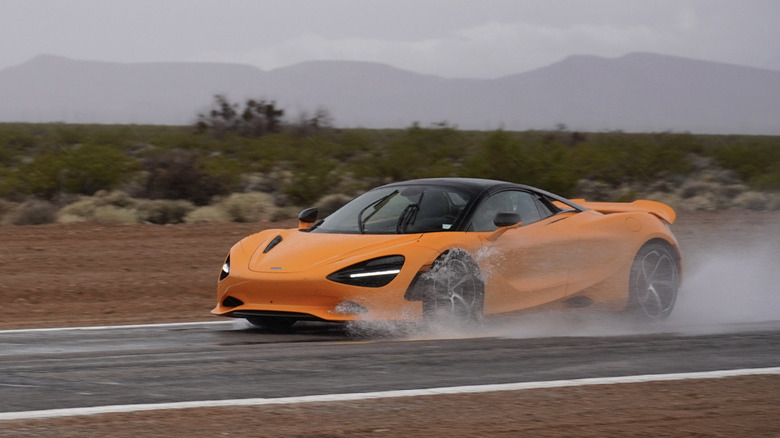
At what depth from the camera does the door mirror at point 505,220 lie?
34.2 ft

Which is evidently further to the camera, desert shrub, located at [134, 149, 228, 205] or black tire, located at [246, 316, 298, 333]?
desert shrub, located at [134, 149, 228, 205]

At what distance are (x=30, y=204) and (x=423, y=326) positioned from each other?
55.3ft

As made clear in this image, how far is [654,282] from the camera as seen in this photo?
11.7 metres

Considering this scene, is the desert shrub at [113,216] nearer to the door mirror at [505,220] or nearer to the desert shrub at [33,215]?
the desert shrub at [33,215]

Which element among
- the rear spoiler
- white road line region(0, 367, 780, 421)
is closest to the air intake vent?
white road line region(0, 367, 780, 421)

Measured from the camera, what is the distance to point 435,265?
392 inches

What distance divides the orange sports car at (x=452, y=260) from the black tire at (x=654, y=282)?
0.04ft

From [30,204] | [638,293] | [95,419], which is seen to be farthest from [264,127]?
[95,419]

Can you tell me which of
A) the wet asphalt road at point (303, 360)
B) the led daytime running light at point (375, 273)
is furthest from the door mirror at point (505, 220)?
the led daytime running light at point (375, 273)

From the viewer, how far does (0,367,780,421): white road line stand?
644 cm

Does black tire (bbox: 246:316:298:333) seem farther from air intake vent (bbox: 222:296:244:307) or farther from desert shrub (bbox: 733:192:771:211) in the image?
desert shrub (bbox: 733:192:771:211)

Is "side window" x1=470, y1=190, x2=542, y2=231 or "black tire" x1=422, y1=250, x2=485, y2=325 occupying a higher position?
"side window" x1=470, y1=190, x2=542, y2=231

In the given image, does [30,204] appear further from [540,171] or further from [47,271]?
[540,171]

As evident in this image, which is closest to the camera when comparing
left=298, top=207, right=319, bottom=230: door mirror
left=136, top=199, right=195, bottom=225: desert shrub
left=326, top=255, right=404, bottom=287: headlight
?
left=326, top=255, right=404, bottom=287: headlight
